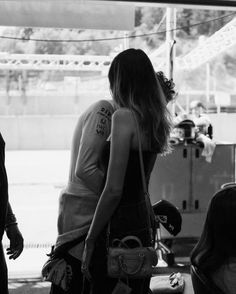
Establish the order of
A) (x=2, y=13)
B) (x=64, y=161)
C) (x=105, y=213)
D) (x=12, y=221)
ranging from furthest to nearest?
(x=64, y=161) < (x=2, y=13) < (x=12, y=221) < (x=105, y=213)

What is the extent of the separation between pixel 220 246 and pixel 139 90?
1.92ft

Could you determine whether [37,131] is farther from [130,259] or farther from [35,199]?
[130,259]

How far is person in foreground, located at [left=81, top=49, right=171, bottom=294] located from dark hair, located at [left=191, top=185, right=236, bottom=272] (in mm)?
200

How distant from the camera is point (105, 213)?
1.29 meters

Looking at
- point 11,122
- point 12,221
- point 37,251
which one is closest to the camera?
point 12,221

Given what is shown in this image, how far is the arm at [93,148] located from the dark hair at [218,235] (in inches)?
15.6

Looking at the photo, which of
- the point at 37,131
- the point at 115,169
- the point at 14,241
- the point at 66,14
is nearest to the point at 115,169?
the point at 115,169

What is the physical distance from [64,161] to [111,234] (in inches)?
426

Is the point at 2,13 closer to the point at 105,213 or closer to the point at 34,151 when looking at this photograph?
the point at 105,213

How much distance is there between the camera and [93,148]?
4.52 feet

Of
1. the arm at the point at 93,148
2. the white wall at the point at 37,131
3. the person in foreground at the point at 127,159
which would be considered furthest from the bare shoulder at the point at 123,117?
the white wall at the point at 37,131

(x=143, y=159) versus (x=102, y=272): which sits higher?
(x=143, y=159)

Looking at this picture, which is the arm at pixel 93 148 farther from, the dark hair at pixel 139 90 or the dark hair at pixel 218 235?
the dark hair at pixel 218 235

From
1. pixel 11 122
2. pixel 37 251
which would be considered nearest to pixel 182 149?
pixel 37 251
